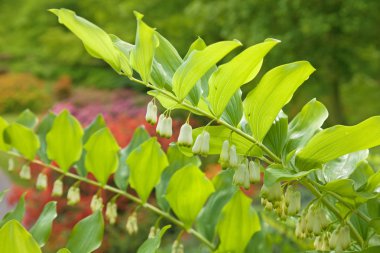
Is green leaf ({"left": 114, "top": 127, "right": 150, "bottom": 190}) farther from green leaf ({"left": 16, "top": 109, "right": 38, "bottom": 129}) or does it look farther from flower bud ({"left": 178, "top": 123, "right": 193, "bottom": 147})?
flower bud ({"left": 178, "top": 123, "right": 193, "bottom": 147})

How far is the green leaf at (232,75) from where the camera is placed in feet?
2.37

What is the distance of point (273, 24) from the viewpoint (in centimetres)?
1033

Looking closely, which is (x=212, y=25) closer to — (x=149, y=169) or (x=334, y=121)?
(x=334, y=121)

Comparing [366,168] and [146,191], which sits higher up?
[366,168]

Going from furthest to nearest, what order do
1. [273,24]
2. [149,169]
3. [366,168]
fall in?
1. [273,24]
2. [149,169]
3. [366,168]

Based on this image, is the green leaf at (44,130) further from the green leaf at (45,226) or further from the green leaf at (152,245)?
the green leaf at (152,245)

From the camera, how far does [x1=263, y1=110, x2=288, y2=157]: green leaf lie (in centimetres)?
85

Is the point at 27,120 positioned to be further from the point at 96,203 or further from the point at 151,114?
the point at 151,114

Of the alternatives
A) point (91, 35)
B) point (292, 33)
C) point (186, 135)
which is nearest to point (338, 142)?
point (186, 135)

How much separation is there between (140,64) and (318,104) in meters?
0.31

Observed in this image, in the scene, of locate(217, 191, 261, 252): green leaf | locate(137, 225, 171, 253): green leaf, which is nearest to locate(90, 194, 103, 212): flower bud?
locate(217, 191, 261, 252): green leaf

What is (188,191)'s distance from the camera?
1083mm

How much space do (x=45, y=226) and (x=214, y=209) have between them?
37 centimetres

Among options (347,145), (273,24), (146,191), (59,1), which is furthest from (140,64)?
(59,1)
